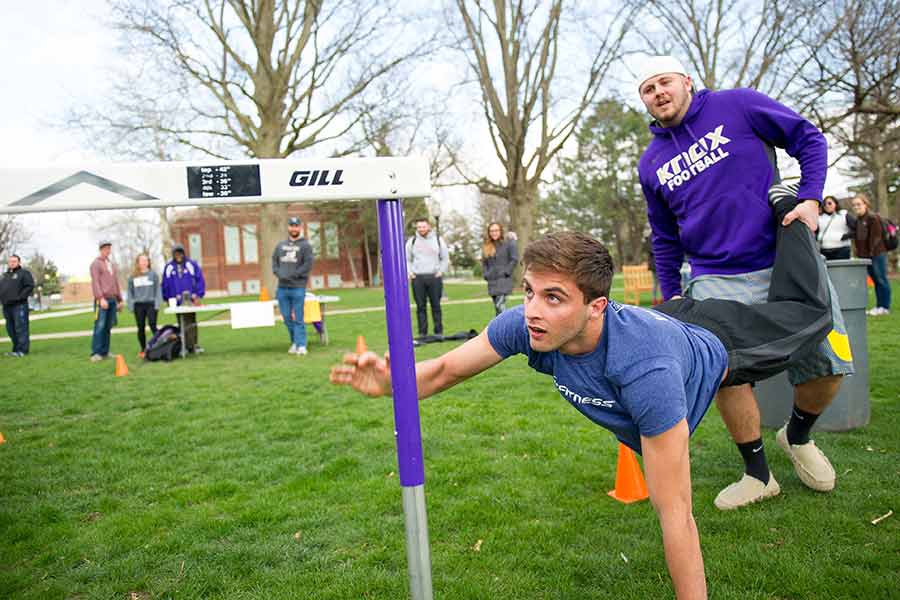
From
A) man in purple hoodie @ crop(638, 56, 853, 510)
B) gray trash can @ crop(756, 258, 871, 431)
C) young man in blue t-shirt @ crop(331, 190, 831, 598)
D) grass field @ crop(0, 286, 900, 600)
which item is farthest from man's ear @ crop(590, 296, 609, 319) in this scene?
gray trash can @ crop(756, 258, 871, 431)

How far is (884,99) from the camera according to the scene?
47.7 ft

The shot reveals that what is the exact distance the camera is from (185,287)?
12.1 m

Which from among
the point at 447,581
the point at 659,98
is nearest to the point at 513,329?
the point at 447,581

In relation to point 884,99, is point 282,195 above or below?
below

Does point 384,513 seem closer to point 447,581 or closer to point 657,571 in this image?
point 447,581

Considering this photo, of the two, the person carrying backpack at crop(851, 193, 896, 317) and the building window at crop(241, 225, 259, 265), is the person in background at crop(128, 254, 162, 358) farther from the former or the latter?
the building window at crop(241, 225, 259, 265)

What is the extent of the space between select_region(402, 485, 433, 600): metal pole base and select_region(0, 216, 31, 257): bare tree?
4315 centimetres

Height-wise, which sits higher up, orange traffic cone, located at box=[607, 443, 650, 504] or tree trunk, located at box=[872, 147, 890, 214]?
tree trunk, located at box=[872, 147, 890, 214]

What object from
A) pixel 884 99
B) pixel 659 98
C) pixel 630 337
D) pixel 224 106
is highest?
pixel 224 106

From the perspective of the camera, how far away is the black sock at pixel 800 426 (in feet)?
11.5

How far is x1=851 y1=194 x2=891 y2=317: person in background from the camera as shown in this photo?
11328 millimetres

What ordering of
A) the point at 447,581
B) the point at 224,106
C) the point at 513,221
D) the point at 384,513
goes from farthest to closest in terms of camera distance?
the point at 513,221
the point at 224,106
the point at 384,513
the point at 447,581

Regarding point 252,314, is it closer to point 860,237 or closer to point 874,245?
point 860,237

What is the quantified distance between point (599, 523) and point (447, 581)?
93cm
